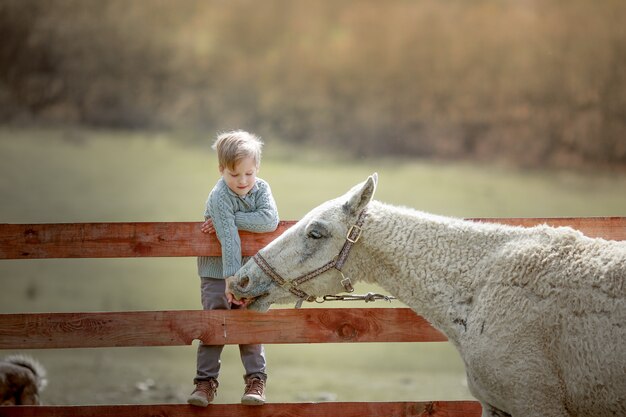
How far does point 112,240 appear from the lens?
15.8ft

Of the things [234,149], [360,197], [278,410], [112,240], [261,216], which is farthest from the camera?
[278,410]

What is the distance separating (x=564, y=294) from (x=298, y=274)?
1.38 metres

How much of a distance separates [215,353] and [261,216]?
92 centimetres

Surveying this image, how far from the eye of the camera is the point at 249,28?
11.9 metres

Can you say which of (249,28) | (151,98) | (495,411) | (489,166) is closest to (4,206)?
(151,98)

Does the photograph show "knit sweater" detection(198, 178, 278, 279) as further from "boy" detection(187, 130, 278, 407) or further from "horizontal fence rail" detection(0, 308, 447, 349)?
"horizontal fence rail" detection(0, 308, 447, 349)

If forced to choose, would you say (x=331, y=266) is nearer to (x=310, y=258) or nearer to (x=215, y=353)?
(x=310, y=258)

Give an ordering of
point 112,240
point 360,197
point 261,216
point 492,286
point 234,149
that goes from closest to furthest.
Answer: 1. point 492,286
2. point 360,197
3. point 234,149
4. point 261,216
5. point 112,240

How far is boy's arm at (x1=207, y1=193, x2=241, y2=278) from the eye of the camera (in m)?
4.56

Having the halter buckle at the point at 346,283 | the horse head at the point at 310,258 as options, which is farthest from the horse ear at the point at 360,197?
the halter buckle at the point at 346,283

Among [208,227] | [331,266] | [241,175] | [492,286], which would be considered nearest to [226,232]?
[208,227]

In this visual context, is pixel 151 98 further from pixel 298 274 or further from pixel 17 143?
pixel 298 274

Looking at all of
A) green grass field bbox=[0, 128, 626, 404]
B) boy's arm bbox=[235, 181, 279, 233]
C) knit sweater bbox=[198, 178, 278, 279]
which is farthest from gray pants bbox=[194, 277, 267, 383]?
green grass field bbox=[0, 128, 626, 404]

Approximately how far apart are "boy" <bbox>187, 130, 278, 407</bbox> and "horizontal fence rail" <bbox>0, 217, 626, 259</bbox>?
0.10 metres
